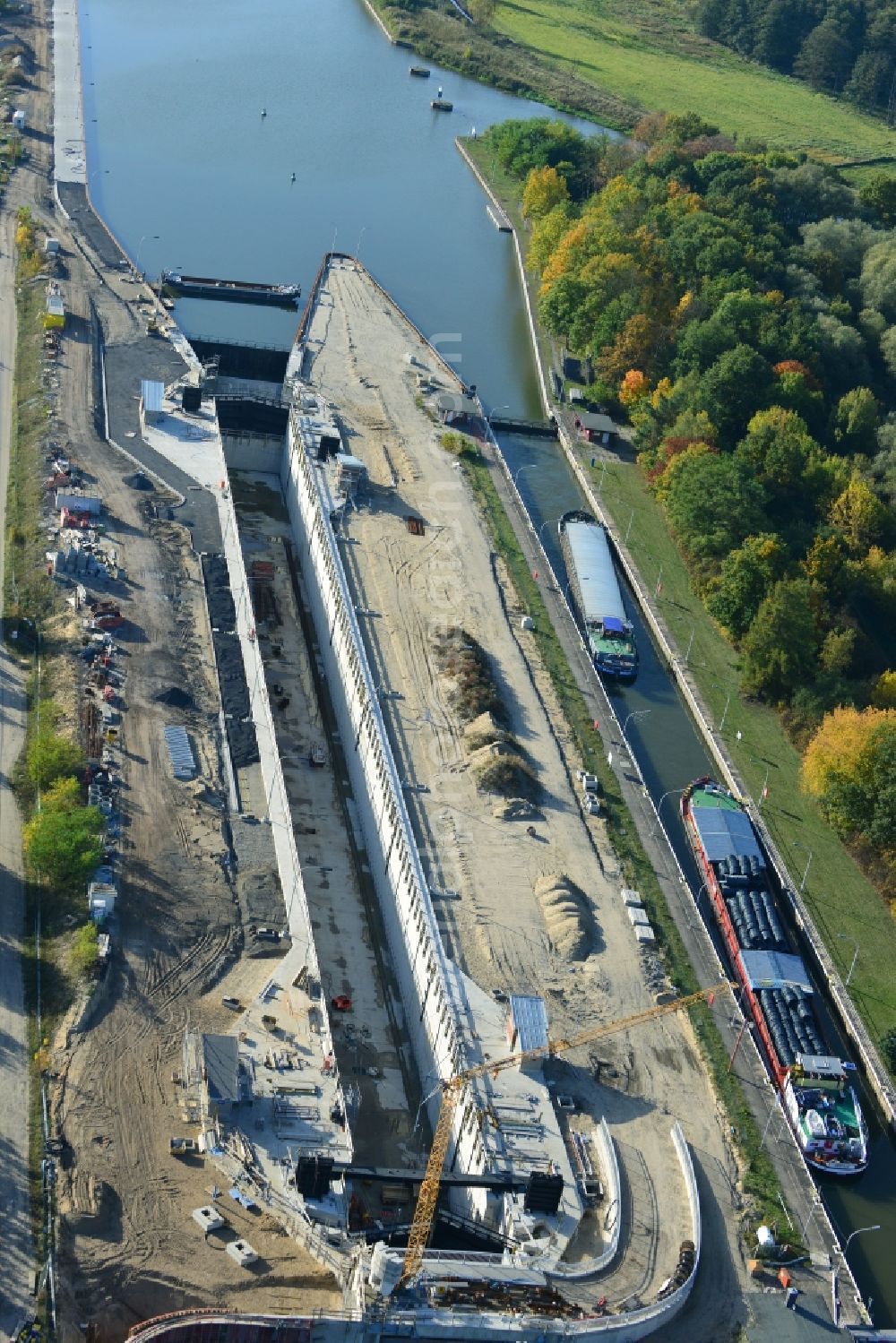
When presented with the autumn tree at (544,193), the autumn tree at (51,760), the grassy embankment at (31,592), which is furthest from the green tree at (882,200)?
the autumn tree at (51,760)

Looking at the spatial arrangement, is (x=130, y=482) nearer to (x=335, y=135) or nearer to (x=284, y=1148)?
(x=284, y=1148)

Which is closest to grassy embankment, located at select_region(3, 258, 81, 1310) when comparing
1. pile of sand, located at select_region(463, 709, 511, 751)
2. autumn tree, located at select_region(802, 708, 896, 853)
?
pile of sand, located at select_region(463, 709, 511, 751)

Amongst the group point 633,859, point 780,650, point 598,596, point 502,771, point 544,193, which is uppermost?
point 544,193

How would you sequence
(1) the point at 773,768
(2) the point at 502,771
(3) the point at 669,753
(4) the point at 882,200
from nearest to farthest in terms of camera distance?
(2) the point at 502,771 < (1) the point at 773,768 < (3) the point at 669,753 < (4) the point at 882,200

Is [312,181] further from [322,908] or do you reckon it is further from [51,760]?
[322,908]

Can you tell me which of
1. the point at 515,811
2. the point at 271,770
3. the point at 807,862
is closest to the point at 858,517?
the point at 807,862

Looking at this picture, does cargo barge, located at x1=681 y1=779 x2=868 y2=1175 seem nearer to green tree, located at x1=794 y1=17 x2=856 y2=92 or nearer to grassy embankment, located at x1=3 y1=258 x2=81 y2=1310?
grassy embankment, located at x1=3 y1=258 x2=81 y2=1310

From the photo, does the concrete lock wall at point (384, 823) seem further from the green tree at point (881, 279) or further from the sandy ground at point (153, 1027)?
the green tree at point (881, 279)
